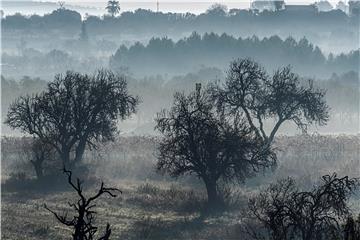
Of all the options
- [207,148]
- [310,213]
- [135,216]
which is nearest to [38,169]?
[135,216]

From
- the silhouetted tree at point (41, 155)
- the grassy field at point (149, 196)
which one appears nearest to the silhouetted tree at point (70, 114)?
the silhouetted tree at point (41, 155)

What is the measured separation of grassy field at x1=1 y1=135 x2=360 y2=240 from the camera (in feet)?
97.8

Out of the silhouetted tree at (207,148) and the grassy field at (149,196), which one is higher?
the silhouetted tree at (207,148)

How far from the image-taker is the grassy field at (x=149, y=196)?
29.8 meters

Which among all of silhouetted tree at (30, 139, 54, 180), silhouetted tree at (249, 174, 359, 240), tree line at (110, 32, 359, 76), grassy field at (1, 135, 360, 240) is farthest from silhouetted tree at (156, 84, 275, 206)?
tree line at (110, 32, 359, 76)

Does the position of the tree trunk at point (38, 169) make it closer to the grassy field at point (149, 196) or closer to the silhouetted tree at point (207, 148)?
the grassy field at point (149, 196)

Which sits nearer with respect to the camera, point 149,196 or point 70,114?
point 149,196

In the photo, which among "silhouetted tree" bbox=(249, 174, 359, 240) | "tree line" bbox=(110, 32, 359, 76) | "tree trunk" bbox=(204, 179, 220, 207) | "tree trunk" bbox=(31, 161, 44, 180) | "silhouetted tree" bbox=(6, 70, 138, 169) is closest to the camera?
"silhouetted tree" bbox=(249, 174, 359, 240)

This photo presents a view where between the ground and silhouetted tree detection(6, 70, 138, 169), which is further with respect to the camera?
silhouetted tree detection(6, 70, 138, 169)

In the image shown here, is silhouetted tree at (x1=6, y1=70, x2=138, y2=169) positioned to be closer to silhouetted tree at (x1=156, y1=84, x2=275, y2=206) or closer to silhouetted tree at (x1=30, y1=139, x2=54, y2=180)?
silhouetted tree at (x1=30, y1=139, x2=54, y2=180)

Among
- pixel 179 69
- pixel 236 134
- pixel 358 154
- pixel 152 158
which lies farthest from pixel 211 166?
pixel 179 69

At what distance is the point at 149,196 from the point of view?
37.9m

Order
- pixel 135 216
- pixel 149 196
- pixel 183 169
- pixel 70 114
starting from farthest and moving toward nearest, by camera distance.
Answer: pixel 70 114 → pixel 149 196 → pixel 183 169 → pixel 135 216

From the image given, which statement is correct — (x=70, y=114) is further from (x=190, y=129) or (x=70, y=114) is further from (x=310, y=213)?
(x=310, y=213)
